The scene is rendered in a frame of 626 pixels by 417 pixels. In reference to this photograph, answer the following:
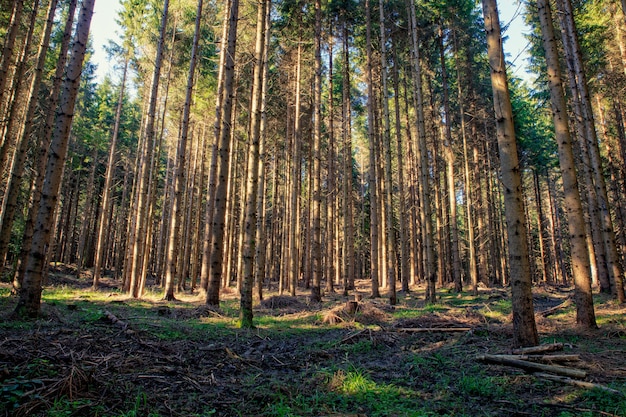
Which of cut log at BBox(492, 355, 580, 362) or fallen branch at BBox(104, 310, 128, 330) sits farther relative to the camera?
fallen branch at BBox(104, 310, 128, 330)

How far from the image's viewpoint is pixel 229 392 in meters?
4.21

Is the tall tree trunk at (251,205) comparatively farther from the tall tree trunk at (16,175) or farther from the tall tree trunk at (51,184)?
the tall tree trunk at (16,175)

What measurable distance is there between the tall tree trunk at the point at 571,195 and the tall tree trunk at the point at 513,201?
2.33m

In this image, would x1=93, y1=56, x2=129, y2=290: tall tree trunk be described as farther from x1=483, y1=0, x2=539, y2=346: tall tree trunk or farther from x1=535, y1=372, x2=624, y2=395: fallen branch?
x1=535, y1=372, x2=624, y2=395: fallen branch

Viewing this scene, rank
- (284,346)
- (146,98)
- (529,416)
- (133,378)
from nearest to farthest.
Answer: (529,416) → (133,378) → (284,346) → (146,98)

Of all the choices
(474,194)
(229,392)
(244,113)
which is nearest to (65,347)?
(229,392)

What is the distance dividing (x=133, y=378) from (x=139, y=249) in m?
10.9

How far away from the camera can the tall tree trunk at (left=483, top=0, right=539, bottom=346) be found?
592cm

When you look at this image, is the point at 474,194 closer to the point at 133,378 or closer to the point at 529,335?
the point at 529,335

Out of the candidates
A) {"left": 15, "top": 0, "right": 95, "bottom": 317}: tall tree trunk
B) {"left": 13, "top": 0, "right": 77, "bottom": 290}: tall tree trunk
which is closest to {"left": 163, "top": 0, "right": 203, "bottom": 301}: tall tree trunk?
{"left": 13, "top": 0, "right": 77, "bottom": 290}: tall tree trunk

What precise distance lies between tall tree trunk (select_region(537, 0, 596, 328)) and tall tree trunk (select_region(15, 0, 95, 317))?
1032cm

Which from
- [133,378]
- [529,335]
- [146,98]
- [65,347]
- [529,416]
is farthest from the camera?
[146,98]

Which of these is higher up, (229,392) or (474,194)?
(474,194)

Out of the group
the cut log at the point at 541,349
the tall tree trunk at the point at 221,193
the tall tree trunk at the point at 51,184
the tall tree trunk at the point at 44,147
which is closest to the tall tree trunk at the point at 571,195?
the cut log at the point at 541,349
